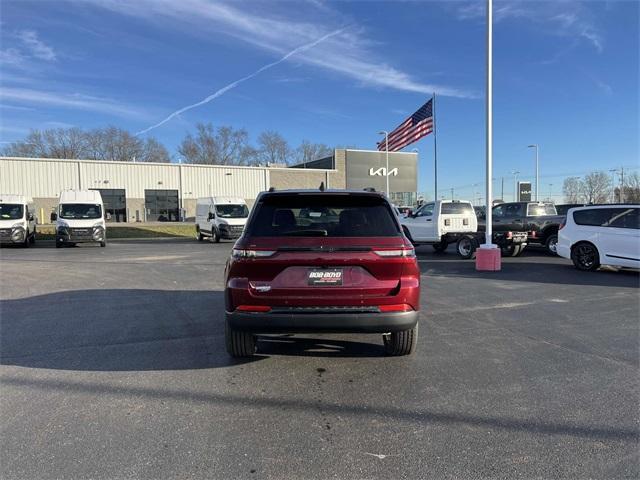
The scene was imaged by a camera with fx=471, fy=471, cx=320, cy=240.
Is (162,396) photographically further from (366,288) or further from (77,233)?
(77,233)

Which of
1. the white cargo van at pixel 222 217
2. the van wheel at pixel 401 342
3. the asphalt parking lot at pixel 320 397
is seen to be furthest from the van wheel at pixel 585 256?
the white cargo van at pixel 222 217

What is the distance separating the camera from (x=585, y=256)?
11.9 metres

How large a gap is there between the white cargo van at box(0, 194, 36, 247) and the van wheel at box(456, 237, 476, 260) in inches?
713

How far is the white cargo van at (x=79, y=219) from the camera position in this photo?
20.2m

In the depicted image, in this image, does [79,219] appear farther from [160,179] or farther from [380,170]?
[380,170]

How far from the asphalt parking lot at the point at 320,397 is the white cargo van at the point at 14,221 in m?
14.9

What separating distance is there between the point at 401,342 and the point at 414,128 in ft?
82.1

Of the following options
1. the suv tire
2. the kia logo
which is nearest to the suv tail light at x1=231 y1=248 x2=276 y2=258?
the suv tire

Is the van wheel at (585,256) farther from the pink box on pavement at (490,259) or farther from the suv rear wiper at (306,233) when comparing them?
the suv rear wiper at (306,233)

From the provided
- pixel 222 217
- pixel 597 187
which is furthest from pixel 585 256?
pixel 597 187

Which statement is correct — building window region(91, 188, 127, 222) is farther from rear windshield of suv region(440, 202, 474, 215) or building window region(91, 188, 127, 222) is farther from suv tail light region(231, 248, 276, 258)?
suv tail light region(231, 248, 276, 258)

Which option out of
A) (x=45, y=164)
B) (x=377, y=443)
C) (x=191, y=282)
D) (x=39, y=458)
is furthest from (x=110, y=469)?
(x=45, y=164)

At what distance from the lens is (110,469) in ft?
9.53

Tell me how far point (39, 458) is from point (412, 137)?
2732 cm
